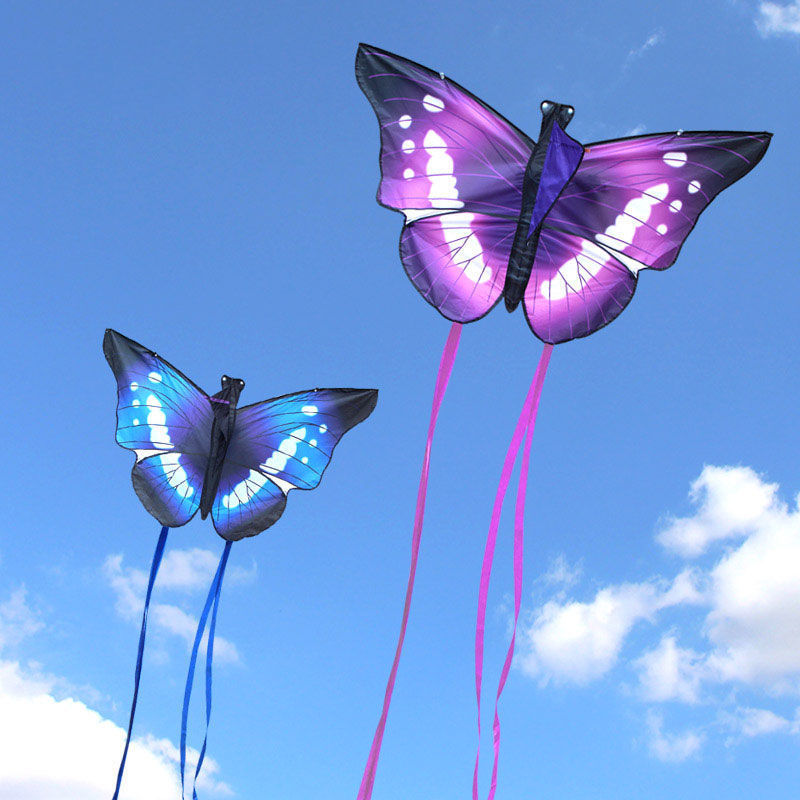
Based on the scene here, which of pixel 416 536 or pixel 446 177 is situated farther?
pixel 446 177

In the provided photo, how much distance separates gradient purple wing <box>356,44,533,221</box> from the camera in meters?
3.76

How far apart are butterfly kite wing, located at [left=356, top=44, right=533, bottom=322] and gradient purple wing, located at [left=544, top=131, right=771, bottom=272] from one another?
0.30 meters

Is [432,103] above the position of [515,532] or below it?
above

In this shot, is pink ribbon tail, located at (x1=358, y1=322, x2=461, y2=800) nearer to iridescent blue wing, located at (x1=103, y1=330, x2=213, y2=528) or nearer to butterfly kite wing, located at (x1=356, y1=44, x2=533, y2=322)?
butterfly kite wing, located at (x1=356, y1=44, x2=533, y2=322)

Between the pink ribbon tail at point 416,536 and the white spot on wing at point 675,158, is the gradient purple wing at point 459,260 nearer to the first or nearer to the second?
the pink ribbon tail at point 416,536

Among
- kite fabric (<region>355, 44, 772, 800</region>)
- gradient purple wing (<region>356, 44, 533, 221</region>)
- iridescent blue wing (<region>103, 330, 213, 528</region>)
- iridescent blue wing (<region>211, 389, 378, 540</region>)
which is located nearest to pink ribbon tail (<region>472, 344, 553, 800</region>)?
kite fabric (<region>355, 44, 772, 800</region>)

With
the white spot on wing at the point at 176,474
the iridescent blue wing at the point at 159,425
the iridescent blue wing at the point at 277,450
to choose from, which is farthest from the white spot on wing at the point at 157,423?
the iridescent blue wing at the point at 277,450

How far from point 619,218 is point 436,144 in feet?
2.98

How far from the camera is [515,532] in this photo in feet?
12.6

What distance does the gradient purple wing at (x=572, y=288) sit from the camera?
4.05m

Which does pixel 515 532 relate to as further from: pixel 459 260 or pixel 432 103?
pixel 432 103

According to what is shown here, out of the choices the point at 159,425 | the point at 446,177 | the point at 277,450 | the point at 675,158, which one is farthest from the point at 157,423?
the point at 675,158

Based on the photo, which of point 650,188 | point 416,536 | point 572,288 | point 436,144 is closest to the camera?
point 416,536

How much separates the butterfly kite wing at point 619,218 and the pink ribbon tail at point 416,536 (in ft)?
1.57
